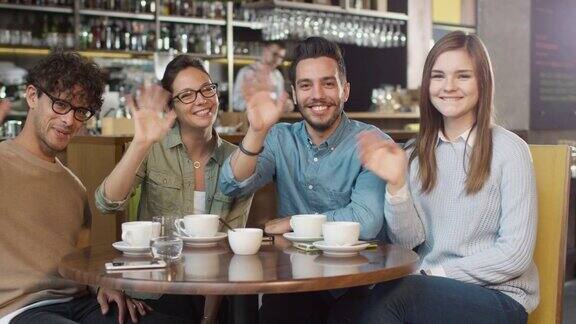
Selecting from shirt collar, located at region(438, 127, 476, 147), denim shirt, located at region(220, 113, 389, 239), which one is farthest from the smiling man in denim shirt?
shirt collar, located at region(438, 127, 476, 147)

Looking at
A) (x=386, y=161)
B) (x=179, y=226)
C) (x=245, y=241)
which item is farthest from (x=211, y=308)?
(x=386, y=161)

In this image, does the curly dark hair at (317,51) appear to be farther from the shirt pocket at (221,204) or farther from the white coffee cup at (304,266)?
the white coffee cup at (304,266)

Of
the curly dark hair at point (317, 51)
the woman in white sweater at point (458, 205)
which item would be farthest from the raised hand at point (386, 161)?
the curly dark hair at point (317, 51)

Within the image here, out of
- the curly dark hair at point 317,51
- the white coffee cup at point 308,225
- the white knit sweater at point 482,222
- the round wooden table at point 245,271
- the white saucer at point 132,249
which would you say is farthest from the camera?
the curly dark hair at point 317,51

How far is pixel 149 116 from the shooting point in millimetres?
2494

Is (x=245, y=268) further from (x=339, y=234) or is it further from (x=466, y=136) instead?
(x=466, y=136)

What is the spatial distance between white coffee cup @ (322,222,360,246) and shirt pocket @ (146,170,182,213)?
832 millimetres

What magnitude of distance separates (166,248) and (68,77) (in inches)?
29.7

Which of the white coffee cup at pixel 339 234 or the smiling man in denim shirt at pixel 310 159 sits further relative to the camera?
the smiling man in denim shirt at pixel 310 159

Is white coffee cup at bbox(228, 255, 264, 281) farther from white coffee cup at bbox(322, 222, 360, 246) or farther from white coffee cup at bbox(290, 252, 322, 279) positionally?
white coffee cup at bbox(322, 222, 360, 246)

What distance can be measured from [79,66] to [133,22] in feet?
17.1

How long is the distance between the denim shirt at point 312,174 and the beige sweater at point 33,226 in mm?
494

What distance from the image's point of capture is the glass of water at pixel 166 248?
6.50 ft

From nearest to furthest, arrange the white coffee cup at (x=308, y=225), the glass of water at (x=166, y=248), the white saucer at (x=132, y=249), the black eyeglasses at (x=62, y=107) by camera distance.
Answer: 1. the glass of water at (x=166, y=248)
2. the white saucer at (x=132, y=249)
3. the white coffee cup at (x=308, y=225)
4. the black eyeglasses at (x=62, y=107)
